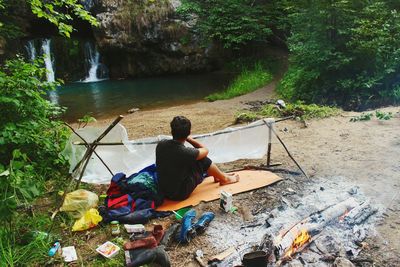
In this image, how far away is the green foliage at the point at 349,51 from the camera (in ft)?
32.7

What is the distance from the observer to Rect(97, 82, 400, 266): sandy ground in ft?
12.9

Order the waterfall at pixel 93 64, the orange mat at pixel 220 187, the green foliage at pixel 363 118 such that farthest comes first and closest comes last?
1. the waterfall at pixel 93 64
2. the green foliage at pixel 363 118
3. the orange mat at pixel 220 187

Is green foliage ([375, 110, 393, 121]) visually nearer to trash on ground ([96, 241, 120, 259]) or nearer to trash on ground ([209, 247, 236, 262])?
trash on ground ([209, 247, 236, 262])

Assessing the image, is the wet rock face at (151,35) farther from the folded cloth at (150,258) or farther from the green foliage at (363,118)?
the folded cloth at (150,258)

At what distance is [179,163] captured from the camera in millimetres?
4453

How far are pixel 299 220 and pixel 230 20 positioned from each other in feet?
46.2

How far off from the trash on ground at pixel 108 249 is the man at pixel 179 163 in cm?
108

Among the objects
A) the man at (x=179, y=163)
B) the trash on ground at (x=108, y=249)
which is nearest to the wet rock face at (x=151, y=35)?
the man at (x=179, y=163)

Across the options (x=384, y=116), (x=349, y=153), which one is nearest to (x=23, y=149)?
(x=349, y=153)

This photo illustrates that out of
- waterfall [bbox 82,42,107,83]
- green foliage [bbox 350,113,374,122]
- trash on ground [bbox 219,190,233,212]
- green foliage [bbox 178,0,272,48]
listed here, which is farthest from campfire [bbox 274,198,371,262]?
waterfall [bbox 82,42,107,83]

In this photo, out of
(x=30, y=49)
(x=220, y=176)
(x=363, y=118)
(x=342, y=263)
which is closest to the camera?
(x=342, y=263)

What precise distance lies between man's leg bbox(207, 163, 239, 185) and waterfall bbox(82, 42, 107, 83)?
1518 cm

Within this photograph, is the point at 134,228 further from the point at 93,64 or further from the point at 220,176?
the point at 93,64

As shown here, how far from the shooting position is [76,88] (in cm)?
1642
